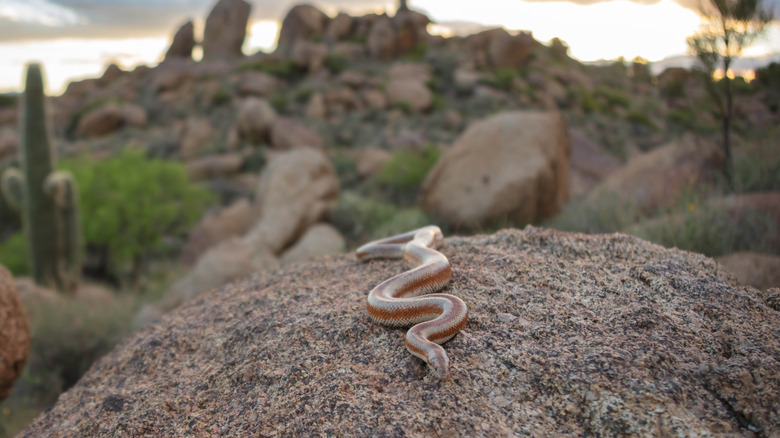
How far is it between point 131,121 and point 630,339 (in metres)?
41.0

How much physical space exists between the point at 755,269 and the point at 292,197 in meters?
10.5

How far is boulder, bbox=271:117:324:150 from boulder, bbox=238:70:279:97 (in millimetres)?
12665

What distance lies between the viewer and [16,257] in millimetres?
15461

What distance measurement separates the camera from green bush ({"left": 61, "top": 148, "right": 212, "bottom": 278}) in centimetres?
1534

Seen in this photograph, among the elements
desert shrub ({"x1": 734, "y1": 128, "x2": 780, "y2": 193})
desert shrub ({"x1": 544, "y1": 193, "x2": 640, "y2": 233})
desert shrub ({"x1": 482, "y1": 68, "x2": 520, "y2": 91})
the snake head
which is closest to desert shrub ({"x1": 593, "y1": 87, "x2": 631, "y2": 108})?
desert shrub ({"x1": 482, "y1": 68, "x2": 520, "y2": 91})

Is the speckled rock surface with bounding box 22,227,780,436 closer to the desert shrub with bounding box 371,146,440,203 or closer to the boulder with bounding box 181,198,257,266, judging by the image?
the boulder with bounding box 181,198,257,266

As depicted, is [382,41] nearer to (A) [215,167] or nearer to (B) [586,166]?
(A) [215,167]

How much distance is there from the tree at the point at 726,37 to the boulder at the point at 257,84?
31211 millimetres

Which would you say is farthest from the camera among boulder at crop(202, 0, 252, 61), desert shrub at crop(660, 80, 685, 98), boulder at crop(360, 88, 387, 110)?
boulder at crop(202, 0, 252, 61)

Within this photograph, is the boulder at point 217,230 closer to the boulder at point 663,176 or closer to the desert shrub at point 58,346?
the desert shrub at point 58,346

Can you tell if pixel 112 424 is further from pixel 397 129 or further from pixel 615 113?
pixel 615 113

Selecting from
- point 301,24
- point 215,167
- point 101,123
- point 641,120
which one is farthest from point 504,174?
point 301,24

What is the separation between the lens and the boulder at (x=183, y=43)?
2472 inches

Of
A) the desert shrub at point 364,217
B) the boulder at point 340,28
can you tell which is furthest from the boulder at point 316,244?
the boulder at point 340,28
